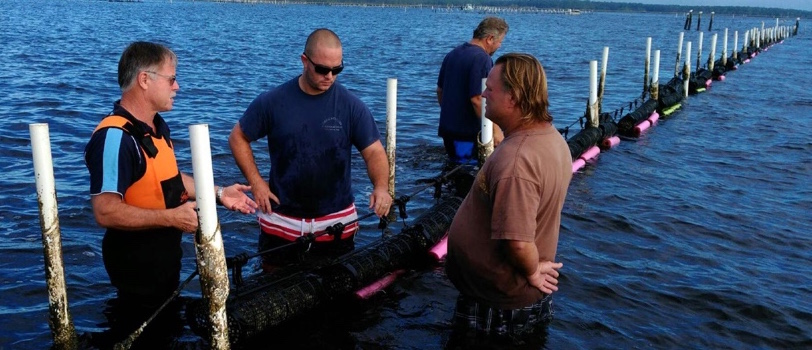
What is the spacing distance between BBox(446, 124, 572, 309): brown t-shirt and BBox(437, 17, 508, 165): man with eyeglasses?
4.65 m

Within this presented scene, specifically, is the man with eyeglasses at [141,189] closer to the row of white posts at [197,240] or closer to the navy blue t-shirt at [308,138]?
the row of white posts at [197,240]

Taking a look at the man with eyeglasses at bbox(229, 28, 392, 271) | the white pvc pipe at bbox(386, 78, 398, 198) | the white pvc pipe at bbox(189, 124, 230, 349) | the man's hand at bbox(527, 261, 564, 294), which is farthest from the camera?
the white pvc pipe at bbox(386, 78, 398, 198)

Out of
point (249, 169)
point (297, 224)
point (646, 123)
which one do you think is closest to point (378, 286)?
point (297, 224)

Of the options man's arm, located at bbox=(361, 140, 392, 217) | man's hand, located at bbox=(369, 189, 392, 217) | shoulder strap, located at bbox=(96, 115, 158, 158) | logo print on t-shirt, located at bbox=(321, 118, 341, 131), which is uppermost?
shoulder strap, located at bbox=(96, 115, 158, 158)

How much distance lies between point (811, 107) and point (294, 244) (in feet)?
79.9

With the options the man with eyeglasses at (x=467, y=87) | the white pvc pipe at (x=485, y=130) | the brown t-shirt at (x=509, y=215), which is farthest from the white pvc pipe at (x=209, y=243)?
the white pvc pipe at (x=485, y=130)

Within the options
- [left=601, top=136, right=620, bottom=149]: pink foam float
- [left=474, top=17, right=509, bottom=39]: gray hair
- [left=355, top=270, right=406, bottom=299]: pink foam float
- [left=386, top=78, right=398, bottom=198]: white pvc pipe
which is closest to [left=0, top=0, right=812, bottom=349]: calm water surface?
[left=355, top=270, right=406, bottom=299]: pink foam float

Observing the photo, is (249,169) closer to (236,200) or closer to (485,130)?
(236,200)

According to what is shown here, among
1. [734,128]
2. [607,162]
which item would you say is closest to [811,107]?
[734,128]

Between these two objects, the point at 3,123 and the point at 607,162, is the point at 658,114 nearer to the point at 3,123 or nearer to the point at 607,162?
the point at 607,162

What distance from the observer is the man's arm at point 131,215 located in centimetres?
423

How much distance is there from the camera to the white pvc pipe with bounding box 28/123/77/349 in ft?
14.9

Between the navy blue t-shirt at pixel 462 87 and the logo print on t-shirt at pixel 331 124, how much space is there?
370 cm

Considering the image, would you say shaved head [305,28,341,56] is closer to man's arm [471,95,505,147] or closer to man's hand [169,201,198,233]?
man's hand [169,201,198,233]
